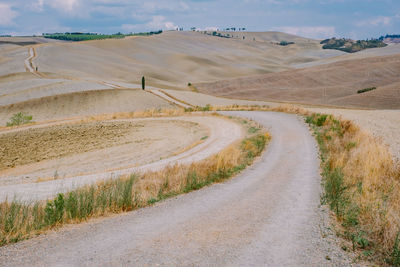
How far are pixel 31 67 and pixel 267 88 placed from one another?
77075 mm

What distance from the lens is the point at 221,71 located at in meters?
173

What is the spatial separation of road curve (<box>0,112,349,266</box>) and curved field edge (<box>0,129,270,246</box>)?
1.34 ft

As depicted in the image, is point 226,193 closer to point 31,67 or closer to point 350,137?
point 350,137

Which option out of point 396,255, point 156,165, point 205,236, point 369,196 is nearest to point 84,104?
point 156,165

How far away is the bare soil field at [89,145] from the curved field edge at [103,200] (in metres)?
8.98

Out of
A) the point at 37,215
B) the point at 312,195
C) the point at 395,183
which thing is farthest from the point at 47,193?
the point at 395,183

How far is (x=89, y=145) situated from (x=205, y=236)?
84.4 ft

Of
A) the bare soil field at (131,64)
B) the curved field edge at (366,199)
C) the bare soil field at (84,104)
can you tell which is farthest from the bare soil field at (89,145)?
the bare soil field at (131,64)

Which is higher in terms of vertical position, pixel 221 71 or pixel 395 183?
pixel 221 71

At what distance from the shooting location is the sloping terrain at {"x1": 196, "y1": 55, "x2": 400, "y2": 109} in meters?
80.2

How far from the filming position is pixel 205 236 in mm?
7555

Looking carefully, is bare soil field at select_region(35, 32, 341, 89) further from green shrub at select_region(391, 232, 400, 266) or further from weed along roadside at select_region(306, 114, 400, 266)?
green shrub at select_region(391, 232, 400, 266)

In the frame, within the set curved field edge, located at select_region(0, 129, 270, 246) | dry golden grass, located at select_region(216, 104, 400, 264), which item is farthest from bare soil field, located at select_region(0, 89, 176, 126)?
curved field edge, located at select_region(0, 129, 270, 246)

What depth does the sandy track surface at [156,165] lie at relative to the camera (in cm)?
1344
